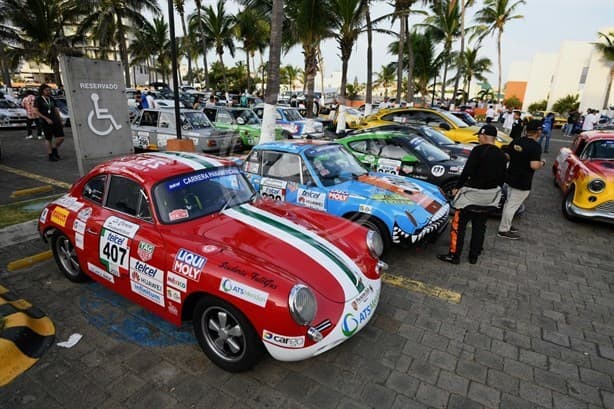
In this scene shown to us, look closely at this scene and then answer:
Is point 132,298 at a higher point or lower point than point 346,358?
higher

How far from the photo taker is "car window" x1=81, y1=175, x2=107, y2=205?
3.72 metres

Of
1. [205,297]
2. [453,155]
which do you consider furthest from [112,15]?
[205,297]

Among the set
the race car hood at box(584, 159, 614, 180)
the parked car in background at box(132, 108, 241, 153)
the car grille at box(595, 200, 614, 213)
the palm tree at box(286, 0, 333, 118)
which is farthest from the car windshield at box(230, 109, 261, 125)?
the car grille at box(595, 200, 614, 213)

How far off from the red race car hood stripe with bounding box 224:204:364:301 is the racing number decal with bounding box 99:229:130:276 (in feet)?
3.23

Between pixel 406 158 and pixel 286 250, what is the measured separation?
4.76 meters

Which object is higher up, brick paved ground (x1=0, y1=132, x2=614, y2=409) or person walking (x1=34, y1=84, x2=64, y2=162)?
person walking (x1=34, y1=84, x2=64, y2=162)

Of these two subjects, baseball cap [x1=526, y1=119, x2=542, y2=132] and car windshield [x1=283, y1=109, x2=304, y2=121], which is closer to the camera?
baseball cap [x1=526, y1=119, x2=542, y2=132]

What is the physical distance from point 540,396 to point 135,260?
3571 millimetres

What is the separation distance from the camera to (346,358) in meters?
3.02

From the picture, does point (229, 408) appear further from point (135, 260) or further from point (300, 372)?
point (135, 260)

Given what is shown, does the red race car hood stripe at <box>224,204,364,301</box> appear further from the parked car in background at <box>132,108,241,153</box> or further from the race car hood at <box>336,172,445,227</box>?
the parked car in background at <box>132,108,241,153</box>

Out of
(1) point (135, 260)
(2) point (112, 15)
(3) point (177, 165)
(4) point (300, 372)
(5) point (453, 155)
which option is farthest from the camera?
(2) point (112, 15)

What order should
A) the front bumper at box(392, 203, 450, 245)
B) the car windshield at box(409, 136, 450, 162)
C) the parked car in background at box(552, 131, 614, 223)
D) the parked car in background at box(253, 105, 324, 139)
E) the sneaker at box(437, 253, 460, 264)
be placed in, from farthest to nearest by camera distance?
the parked car in background at box(253, 105, 324, 139)
the car windshield at box(409, 136, 450, 162)
the parked car in background at box(552, 131, 614, 223)
the sneaker at box(437, 253, 460, 264)
the front bumper at box(392, 203, 450, 245)

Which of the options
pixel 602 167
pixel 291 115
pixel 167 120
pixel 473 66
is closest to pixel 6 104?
pixel 167 120
